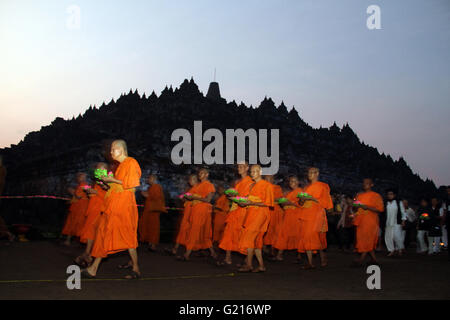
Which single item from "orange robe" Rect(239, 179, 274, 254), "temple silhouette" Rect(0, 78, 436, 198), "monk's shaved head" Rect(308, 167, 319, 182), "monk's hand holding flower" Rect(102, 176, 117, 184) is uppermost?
"temple silhouette" Rect(0, 78, 436, 198)

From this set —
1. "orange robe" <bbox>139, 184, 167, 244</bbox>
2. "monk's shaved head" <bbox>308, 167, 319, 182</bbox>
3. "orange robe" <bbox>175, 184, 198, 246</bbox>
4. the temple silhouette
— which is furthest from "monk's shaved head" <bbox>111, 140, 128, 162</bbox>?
the temple silhouette

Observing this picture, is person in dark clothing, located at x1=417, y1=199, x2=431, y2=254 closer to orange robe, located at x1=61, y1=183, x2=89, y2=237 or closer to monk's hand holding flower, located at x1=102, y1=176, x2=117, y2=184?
orange robe, located at x1=61, y1=183, x2=89, y2=237

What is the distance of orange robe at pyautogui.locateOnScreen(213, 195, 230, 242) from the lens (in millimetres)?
10984

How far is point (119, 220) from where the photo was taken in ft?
18.8

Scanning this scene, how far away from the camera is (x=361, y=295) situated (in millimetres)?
4918

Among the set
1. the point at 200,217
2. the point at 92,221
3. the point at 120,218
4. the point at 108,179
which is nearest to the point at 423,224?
the point at 200,217

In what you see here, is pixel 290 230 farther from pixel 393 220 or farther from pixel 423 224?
pixel 423 224

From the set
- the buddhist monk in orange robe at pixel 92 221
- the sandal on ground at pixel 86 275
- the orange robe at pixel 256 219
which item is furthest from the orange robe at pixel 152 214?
the sandal on ground at pixel 86 275

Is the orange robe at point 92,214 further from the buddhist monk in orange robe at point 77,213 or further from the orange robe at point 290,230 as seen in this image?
the orange robe at point 290,230

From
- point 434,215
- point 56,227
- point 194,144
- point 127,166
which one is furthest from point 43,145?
point 127,166

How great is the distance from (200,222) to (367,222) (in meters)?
3.07

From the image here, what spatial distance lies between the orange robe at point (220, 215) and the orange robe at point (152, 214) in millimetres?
1230
